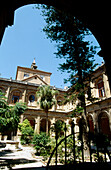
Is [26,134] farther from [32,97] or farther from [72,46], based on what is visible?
[72,46]

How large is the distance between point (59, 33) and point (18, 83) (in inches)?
591

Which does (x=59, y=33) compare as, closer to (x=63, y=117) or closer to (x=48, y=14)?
(x=48, y=14)

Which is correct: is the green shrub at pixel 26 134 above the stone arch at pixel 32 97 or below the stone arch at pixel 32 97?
below

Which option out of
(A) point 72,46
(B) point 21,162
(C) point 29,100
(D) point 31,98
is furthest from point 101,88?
(B) point 21,162

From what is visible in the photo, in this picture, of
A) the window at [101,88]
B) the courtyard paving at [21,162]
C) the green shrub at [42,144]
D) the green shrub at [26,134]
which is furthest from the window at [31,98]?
the courtyard paving at [21,162]

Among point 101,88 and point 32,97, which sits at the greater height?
point 101,88

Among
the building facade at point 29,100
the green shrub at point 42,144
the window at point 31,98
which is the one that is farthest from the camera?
the window at point 31,98

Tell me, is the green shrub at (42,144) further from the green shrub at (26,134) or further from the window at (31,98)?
Result: the window at (31,98)

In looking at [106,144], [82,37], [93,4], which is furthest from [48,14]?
[106,144]

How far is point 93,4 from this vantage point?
2514 mm

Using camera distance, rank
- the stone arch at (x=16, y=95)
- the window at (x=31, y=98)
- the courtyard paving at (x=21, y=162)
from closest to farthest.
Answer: the courtyard paving at (x=21, y=162)
the stone arch at (x=16, y=95)
the window at (x=31, y=98)

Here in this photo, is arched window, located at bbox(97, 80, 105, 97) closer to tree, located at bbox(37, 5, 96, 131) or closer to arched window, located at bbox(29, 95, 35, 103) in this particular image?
tree, located at bbox(37, 5, 96, 131)

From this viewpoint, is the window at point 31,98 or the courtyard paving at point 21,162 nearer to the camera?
the courtyard paving at point 21,162

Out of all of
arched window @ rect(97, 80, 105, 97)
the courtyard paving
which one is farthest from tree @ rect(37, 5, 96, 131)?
arched window @ rect(97, 80, 105, 97)
